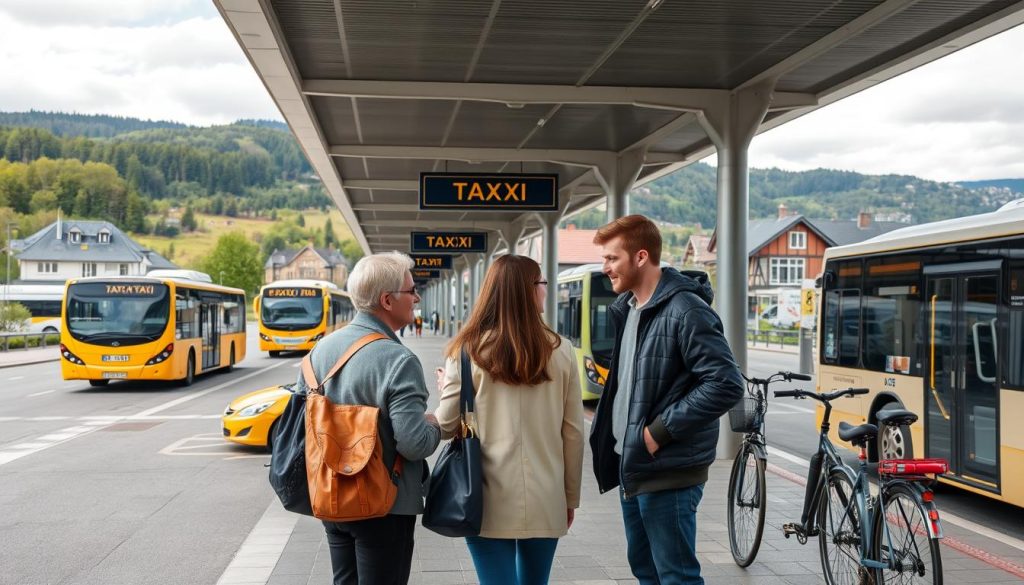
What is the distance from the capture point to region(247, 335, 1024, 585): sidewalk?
6105 mm

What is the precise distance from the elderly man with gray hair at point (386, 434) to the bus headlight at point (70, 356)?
18805 mm

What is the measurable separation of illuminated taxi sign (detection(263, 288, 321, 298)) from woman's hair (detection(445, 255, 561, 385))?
3347cm

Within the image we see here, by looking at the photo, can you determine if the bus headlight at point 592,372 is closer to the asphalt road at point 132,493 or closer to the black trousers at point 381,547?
the asphalt road at point 132,493

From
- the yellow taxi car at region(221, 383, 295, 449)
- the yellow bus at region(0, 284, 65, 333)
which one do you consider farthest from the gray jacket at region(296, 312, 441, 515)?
the yellow bus at region(0, 284, 65, 333)

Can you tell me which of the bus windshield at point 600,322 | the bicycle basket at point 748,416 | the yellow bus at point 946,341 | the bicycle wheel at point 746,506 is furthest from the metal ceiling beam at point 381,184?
the bicycle basket at point 748,416

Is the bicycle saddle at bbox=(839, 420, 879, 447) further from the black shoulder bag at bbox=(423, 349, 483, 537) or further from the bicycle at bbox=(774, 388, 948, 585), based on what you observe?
the black shoulder bag at bbox=(423, 349, 483, 537)

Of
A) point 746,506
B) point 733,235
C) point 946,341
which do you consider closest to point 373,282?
point 746,506

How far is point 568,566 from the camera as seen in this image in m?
6.39

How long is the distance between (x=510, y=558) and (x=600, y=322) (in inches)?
613

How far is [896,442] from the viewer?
10.0 metres

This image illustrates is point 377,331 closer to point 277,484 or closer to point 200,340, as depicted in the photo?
point 277,484

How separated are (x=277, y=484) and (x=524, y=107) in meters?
12.0

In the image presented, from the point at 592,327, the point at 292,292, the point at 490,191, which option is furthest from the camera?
the point at 292,292

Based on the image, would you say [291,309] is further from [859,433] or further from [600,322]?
[859,433]
